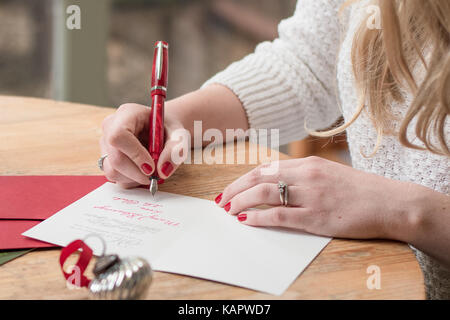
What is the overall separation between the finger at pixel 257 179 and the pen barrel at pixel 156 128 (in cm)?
13

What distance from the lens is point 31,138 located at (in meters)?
0.95

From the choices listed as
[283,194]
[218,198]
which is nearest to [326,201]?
[283,194]

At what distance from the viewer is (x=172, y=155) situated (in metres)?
0.78

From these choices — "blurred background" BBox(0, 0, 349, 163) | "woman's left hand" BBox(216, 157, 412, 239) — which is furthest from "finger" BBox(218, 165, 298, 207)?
"blurred background" BBox(0, 0, 349, 163)

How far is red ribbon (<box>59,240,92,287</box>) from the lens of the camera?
517mm

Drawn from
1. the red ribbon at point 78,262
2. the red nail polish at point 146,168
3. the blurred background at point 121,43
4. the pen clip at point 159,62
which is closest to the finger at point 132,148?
the red nail polish at point 146,168

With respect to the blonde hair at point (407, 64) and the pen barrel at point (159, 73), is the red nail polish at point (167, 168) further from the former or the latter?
the blonde hair at point (407, 64)

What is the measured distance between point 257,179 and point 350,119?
240 mm

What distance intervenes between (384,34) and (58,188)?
0.51 metres

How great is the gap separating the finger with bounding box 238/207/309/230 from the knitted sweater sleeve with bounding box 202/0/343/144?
42cm
